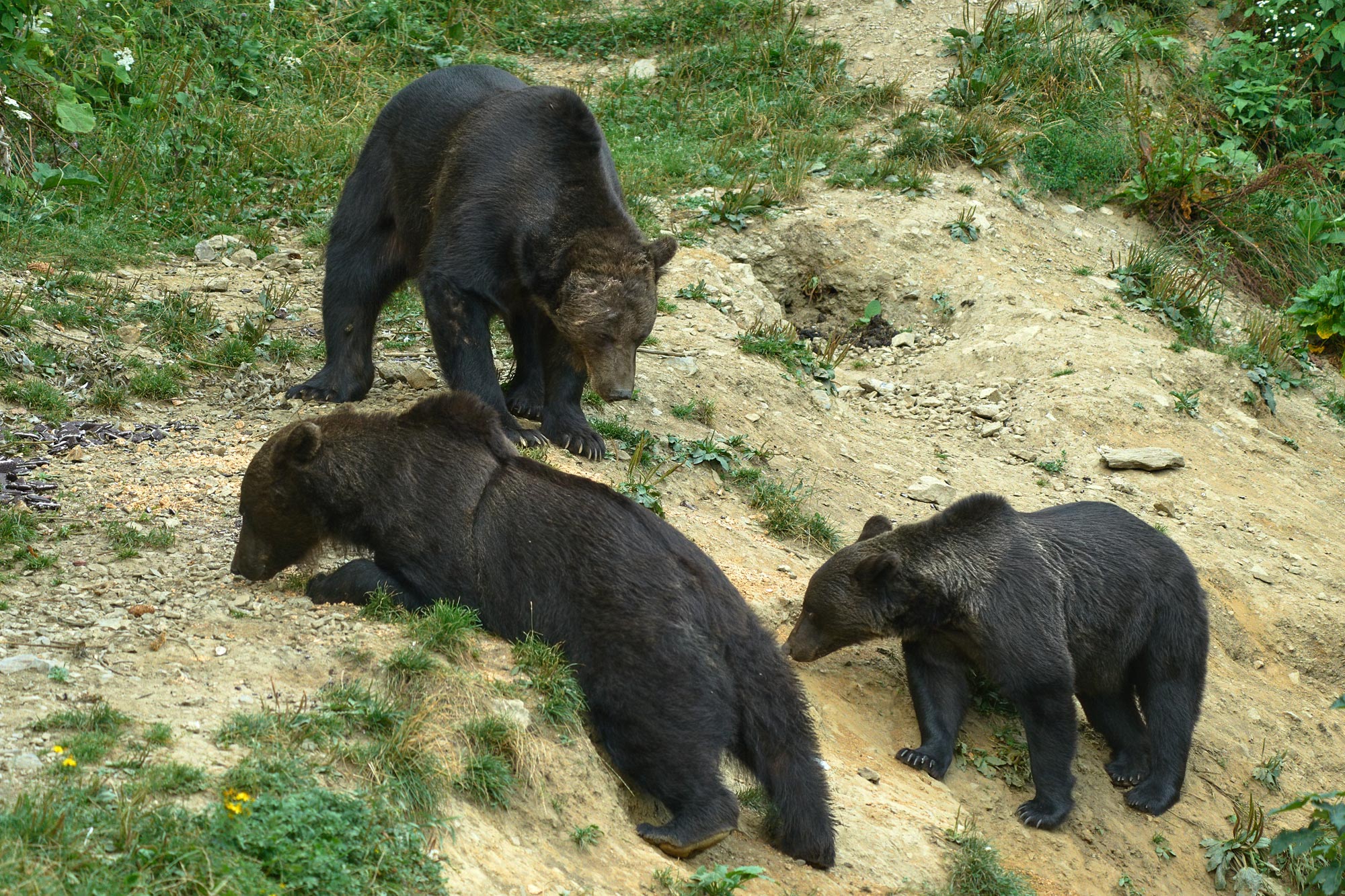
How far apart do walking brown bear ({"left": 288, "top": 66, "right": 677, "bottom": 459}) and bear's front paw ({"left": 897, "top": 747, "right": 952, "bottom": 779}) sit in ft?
7.99

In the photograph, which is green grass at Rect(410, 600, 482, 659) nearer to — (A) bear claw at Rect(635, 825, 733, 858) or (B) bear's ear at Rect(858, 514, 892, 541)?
(A) bear claw at Rect(635, 825, 733, 858)

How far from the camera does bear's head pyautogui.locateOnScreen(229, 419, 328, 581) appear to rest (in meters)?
5.41

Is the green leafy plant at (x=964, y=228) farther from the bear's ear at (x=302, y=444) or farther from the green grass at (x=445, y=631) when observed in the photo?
the green grass at (x=445, y=631)

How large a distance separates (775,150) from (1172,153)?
3.89 meters

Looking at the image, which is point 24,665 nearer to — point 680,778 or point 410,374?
point 680,778

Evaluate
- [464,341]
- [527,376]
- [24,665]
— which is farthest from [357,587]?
[527,376]

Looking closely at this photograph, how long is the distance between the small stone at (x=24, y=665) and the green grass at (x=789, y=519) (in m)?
4.19

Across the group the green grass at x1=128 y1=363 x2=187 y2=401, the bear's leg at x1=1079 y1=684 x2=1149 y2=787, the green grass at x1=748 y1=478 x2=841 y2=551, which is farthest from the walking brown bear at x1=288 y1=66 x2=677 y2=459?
the bear's leg at x1=1079 y1=684 x2=1149 y2=787

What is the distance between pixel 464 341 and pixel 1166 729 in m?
4.24

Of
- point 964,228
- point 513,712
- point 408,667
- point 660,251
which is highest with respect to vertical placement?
point 660,251

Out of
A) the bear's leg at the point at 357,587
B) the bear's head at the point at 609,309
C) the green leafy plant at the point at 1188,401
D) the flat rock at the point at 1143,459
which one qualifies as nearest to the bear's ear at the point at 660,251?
the bear's head at the point at 609,309

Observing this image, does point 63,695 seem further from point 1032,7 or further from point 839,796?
point 1032,7

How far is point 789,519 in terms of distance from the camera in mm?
7582

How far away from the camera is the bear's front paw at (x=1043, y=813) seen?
6.11 meters
